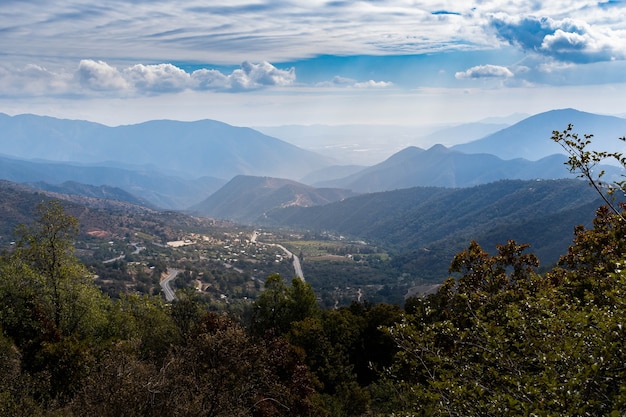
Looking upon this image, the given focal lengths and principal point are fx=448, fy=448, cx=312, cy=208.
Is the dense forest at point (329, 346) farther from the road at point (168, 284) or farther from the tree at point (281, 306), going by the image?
the road at point (168, 284)

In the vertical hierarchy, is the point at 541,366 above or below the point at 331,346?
above

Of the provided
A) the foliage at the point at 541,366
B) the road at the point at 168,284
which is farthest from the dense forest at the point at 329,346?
the road at the point at 168,284

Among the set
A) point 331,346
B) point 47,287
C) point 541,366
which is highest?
point 541,366

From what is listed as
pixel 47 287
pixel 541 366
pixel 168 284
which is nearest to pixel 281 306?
pixel 47 287

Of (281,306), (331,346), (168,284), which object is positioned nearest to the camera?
(331,346)

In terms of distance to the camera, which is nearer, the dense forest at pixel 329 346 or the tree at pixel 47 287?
the dense forest at pixel 329 346

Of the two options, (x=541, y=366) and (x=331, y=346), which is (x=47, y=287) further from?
(x=541, y=366)

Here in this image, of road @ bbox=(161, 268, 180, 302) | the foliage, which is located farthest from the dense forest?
road @ bbox=(161, 268, 180, 302)
